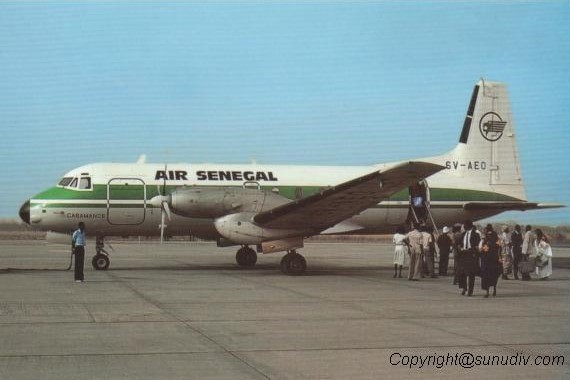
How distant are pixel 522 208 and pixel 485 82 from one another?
4.66m

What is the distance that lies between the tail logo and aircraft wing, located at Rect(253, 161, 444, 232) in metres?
7.37

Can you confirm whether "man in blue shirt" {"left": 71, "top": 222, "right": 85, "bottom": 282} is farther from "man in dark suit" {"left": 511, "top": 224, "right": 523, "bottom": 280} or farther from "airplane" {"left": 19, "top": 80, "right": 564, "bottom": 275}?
"man in dark suit" {"left": 511, "top": 224, "right": 523, "bottom": 280}

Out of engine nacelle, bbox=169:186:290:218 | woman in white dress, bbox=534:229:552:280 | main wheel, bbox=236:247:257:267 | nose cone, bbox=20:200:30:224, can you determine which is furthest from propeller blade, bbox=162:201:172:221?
woman in white dress, bbox=534:229:552:280

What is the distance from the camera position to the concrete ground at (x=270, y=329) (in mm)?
7234

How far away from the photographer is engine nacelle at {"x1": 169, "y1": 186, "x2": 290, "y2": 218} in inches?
757

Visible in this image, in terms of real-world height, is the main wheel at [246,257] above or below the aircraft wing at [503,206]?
below

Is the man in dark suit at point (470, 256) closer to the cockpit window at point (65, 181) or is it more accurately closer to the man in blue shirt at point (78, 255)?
the man in blue shirt at point (78, 255)

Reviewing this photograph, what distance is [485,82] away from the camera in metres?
24.3

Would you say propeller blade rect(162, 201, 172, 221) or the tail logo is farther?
the tail logo

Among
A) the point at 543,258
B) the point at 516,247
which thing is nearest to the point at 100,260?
the point at 516,247

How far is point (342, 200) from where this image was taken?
18109 mm

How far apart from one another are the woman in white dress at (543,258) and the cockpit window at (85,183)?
520 inches

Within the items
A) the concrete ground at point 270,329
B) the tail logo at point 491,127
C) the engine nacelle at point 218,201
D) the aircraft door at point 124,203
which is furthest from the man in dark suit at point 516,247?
the aircraft door at point 124,203

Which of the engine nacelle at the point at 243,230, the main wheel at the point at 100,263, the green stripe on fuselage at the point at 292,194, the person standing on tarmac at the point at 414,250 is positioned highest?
the green stripe on fuselage at the point at 292,194
